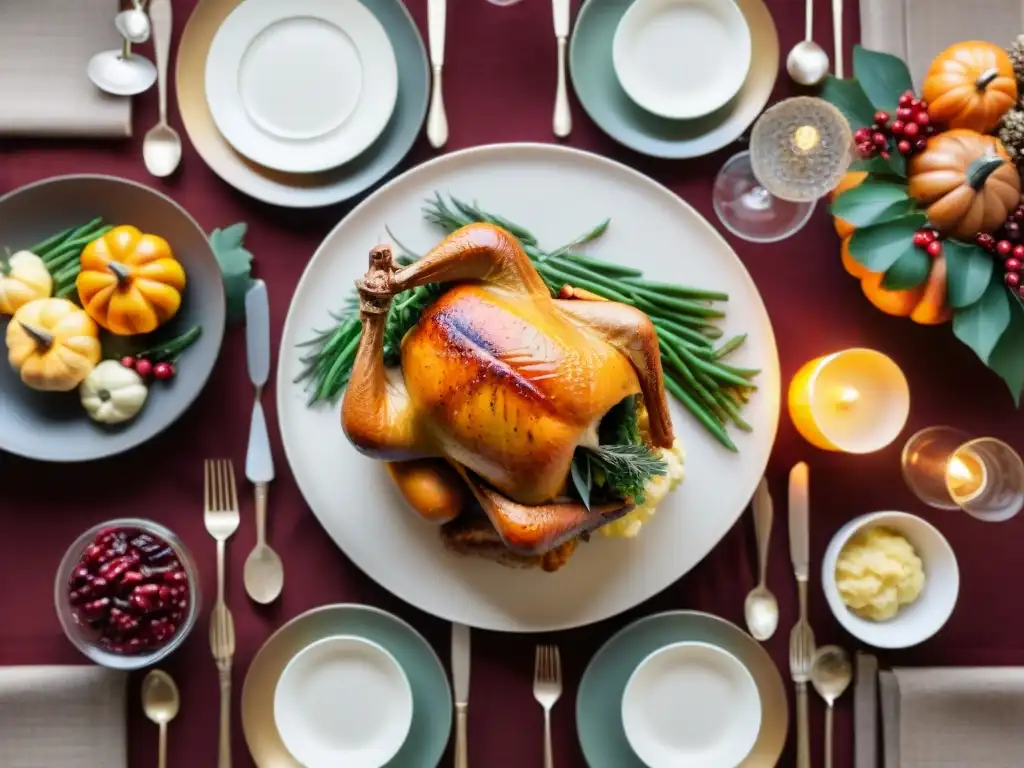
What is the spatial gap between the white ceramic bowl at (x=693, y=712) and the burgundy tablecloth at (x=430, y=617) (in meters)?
0.11

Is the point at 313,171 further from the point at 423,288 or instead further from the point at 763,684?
the point at 763,684

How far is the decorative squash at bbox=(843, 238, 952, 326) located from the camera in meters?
1.48

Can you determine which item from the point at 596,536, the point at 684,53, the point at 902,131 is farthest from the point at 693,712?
the point at 684,53

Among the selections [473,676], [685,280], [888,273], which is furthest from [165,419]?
[888,273]

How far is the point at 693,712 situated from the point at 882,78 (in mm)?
1106

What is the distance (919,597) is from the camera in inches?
61.0

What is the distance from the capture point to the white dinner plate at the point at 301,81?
154cm

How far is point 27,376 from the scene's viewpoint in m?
1.45

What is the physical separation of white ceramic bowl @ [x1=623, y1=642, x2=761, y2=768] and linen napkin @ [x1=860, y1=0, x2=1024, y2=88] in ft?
3.54

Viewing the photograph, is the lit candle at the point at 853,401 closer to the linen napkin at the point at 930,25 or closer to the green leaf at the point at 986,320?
the green leaf at the point at 986,320

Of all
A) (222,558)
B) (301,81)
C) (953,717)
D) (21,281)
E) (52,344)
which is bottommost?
(953,717)

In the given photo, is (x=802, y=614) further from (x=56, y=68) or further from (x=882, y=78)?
(x=56, y=68)

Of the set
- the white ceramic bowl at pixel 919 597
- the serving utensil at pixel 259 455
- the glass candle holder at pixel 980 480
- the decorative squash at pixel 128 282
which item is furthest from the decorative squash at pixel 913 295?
the decorative squash at pixel 128 282

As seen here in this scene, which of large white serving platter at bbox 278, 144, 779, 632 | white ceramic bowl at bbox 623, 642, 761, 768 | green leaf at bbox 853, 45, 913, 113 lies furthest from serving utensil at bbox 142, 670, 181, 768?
green leaf at bbox 853, 45, 913, 113
